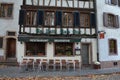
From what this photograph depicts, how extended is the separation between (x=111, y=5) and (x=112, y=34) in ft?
10.1

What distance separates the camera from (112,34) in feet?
75.7

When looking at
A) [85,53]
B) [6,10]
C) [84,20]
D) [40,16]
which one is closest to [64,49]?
[85,53]

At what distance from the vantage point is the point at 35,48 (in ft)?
69.6

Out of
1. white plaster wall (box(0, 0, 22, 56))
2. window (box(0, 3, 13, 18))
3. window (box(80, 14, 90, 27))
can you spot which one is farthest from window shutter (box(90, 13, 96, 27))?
window (box(0, 3, 13, 18))

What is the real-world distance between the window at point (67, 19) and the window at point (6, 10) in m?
5.76

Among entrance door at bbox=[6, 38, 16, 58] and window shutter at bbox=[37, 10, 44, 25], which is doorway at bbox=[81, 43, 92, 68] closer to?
window shutter at bbox=[37, 10, 44, 25]

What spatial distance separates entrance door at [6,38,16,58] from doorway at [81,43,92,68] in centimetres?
718

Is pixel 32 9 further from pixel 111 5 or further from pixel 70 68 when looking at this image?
pixel 111 5

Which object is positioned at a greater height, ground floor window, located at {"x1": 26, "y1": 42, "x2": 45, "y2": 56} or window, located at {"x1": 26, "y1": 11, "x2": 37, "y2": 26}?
window, located at {"x1": 26, "y1": 11, "x2": 37, "y2": 26}

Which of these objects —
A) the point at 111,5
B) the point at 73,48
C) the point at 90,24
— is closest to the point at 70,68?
the point at 73,48

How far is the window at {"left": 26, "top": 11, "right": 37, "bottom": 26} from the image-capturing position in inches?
828

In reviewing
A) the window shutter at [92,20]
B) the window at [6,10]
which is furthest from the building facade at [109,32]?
the window at [6,10]

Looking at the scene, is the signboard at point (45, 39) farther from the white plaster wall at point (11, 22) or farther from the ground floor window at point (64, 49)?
the white plaster wall at point (11, 22)

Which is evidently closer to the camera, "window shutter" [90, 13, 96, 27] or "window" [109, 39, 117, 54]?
"window shutter" [90, 13, 96, 27]
